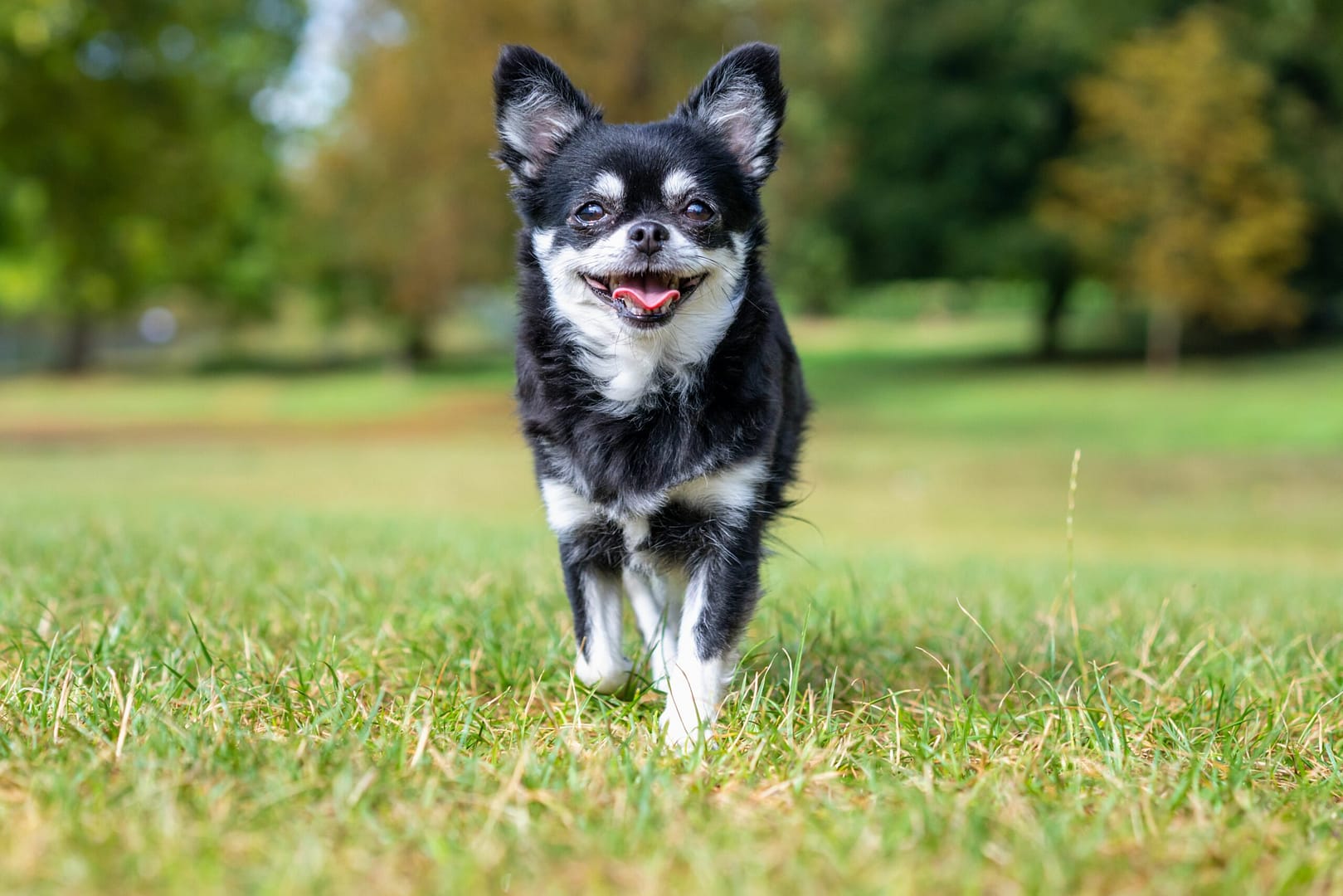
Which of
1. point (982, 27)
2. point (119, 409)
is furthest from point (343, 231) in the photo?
point (982, 27)

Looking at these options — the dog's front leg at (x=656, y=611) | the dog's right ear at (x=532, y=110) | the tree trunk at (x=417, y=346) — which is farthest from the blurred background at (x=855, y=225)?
the dog's right ear at (x=532, y=110)

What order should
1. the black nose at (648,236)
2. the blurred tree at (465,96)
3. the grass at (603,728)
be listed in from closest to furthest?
1. the grass at (603,728)
2. the black nose at (648,236)
3. the blurred tree at (465,96)

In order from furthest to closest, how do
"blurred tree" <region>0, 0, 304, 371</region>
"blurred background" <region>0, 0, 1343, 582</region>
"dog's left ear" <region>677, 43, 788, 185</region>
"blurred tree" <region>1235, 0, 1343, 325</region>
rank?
"blurred tree" <region>1235, 0, 1343, 325</region> < "blurred tree" <region>0, 0, 304, 371</region> < "blurred background" <region>0, 0, 1343, 582</region> < "dog's left ear" <region>677, 43, 788, 185</region>

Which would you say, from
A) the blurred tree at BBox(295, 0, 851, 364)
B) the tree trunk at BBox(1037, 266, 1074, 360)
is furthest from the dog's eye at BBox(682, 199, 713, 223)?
the tree trunk at BBox(1037, 266, 1074, 360)

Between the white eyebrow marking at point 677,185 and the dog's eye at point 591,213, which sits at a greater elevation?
the white eyebrow marking at point 677,185

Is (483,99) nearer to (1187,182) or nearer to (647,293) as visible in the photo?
(1187,182)

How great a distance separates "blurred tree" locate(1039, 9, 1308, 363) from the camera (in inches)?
927

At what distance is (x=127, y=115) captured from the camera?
18.9m

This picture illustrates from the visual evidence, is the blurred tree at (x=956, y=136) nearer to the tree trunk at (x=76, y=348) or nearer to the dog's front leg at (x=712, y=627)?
the dog's front leg at (x=712, y=627)

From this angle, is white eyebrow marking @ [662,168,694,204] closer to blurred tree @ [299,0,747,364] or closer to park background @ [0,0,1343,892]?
park background @ [0,0,1343,892]

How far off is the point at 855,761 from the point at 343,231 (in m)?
29.1

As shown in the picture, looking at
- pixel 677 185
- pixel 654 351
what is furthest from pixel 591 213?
pixel 654 351

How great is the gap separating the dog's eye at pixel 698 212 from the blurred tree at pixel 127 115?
43.8 feet

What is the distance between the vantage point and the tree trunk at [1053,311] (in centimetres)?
3006
